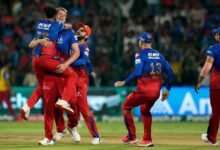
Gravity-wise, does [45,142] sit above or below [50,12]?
below

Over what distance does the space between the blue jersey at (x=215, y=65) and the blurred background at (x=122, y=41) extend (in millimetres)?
10041

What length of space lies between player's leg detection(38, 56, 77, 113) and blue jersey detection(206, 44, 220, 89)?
2.89 metres

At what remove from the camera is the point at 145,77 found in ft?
52.6

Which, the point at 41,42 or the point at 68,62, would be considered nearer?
the point at 68,62

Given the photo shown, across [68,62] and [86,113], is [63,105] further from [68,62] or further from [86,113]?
[86,113]

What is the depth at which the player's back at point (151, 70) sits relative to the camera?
52.2ft

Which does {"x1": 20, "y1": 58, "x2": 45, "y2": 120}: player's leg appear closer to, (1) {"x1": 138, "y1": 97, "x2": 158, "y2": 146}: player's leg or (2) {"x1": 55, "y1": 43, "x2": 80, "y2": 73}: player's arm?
(2) {"x1": 55, "y1": 43, "x2": 80, "y2": 73}: player's arm

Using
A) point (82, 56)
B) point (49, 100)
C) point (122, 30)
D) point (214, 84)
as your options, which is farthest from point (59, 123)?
point (122, 30)

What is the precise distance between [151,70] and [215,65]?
4.55 ft

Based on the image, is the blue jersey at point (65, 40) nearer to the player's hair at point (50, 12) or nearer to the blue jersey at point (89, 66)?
the player's hair at point (50, 12)

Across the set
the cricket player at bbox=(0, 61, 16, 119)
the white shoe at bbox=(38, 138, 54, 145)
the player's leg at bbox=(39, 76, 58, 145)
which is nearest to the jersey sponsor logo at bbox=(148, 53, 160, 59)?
the player's leg at bbox=(39, 76, 58, 145)

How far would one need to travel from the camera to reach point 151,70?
16.0 m

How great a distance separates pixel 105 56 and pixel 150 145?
41.8ft

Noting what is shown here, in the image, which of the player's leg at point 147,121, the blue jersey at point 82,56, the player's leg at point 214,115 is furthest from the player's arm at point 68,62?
the player's leg at point 214,115
